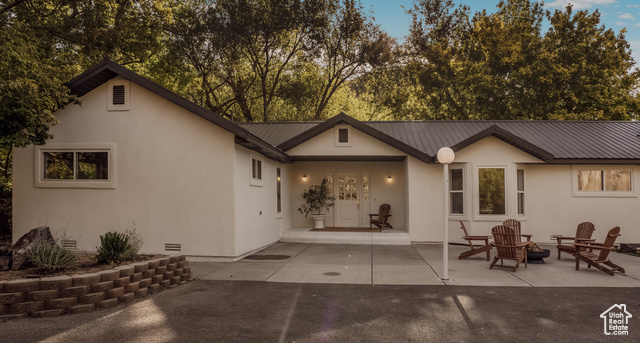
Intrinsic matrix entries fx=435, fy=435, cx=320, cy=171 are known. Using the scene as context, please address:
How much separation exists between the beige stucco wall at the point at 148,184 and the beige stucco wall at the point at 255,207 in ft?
1.17

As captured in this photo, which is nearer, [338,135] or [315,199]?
[338,135]

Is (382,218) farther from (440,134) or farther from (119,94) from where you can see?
(119,94)

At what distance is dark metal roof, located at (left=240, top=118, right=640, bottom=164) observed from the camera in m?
13.6

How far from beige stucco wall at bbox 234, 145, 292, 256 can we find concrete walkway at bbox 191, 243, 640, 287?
537 millimetres

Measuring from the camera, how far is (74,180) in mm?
11008

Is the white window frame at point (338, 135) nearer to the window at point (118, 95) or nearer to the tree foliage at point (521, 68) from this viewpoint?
the window at point (118, 95)

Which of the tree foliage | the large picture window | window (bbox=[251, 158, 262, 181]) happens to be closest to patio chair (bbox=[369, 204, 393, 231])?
window (bbox=[251, 158, 262, 181])

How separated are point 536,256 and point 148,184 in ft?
31.3

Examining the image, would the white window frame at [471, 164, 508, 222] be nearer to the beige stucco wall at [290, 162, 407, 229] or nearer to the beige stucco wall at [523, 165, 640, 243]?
the beige stucco wall at [523, 165, 640, 243]

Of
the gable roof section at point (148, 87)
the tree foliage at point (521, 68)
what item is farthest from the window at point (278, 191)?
the tree foliage at point (521, 68)

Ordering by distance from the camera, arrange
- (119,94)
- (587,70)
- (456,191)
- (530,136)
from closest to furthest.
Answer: (119,94) → (456,191) → (530,136) → (587,70)

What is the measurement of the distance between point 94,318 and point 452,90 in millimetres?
25937

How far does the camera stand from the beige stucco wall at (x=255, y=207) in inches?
427

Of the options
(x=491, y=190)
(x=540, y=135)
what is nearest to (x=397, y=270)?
(x=491, y=190)
